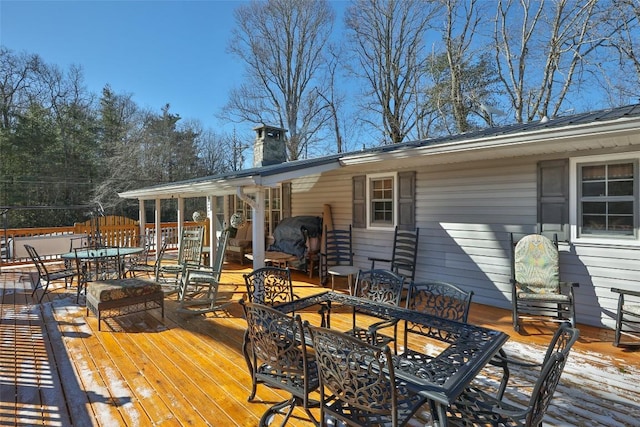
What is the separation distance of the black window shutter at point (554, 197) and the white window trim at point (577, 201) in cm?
5

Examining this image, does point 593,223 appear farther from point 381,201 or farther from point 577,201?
point 381,201

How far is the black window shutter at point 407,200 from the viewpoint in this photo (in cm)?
568

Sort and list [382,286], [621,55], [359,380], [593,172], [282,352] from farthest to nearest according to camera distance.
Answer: [621,55] < [593,172] < [382,286] < [282,352] < [359,380]

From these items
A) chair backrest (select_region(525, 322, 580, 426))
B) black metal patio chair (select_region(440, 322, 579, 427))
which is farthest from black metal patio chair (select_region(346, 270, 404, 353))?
chair backrest (select_region(525, 322, 580, 426))

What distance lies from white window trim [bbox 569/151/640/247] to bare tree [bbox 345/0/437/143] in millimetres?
10476

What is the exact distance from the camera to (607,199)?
392 cm

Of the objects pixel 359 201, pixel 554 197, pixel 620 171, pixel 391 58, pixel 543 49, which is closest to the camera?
pixel 620 171

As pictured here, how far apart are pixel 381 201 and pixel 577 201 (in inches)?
116

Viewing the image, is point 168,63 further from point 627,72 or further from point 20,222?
point 627,72

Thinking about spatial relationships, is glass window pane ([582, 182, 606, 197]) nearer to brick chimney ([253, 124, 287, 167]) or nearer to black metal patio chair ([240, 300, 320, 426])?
black metal patio chair ([240, 300, 320, 426])

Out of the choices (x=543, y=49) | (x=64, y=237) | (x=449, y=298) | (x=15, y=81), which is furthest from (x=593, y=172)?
(x=15, y=81)

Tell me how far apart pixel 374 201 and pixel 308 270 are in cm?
214

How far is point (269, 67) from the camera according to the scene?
1566 cm

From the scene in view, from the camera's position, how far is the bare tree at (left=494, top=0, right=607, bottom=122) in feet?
32.0
